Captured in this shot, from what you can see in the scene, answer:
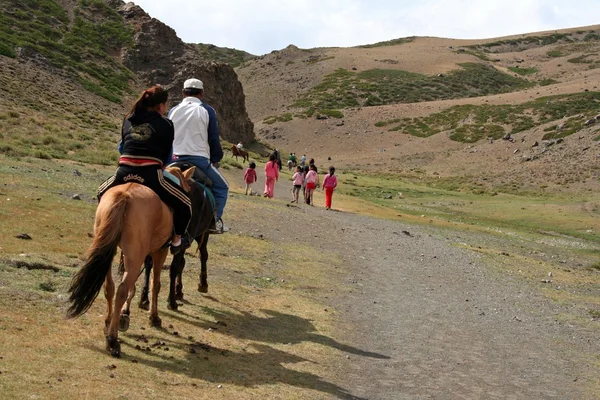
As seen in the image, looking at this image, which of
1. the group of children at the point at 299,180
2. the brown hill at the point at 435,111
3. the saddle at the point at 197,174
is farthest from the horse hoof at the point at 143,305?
the brown hill at the point at 435,111

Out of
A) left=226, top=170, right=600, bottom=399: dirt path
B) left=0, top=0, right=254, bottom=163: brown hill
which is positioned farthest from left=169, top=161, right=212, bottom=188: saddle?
left=0, top=0, right=254, bottom=163: brown hill

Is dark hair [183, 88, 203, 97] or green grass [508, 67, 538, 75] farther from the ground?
green grass [508, 67, 538, 75]

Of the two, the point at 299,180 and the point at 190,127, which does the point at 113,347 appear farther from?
the point at 299,180

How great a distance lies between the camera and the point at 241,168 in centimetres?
4816

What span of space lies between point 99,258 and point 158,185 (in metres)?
1.20

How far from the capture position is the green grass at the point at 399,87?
136 metres

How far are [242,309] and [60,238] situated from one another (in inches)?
179

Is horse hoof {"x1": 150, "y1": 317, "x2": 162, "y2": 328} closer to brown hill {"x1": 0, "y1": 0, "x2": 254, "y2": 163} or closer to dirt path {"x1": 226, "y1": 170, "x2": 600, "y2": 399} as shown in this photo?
dirt path {"x1": 226, "y1": 170, "x2": 600, "y2": 399}

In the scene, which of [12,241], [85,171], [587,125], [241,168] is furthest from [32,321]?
[587,125]

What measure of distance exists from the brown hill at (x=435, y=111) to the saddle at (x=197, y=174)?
5165 cm

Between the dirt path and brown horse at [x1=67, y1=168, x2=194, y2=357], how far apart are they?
2.79 meters

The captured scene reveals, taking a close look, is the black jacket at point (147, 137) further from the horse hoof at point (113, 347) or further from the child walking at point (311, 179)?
the child walking at point (311, 179)

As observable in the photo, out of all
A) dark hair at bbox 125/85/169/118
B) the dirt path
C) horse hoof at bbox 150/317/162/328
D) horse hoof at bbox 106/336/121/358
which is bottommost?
the dirt path

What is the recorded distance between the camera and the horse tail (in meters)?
7.30
